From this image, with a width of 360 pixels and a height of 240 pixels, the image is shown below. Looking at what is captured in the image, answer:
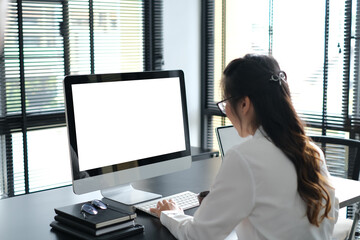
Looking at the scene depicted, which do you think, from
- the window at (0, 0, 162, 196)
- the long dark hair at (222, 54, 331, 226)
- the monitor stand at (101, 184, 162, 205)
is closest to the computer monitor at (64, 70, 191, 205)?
the monitor stand at (101, 184, 162, 205)

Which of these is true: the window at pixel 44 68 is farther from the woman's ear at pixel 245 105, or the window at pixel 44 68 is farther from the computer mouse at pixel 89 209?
the woman's ear at pixel 245 105

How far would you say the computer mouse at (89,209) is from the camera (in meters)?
1.77

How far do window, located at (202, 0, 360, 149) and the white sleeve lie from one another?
1938mm

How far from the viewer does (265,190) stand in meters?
1.48

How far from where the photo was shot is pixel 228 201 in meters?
1.48

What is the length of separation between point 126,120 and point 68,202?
39 cm

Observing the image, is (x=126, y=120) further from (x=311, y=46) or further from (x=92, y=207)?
(x=311, y=46)

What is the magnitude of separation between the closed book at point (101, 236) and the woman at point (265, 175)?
0.21 meters

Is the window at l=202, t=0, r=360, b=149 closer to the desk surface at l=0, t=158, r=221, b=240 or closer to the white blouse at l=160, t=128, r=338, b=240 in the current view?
the desk surface at l=0, t=158, r=221, b=240

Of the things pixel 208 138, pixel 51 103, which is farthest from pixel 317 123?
pixel 51 103

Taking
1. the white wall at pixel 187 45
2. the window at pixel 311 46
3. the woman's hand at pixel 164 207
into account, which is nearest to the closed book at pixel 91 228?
the woman's hand at pixel 164 207

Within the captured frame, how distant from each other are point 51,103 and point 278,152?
8.08 ft

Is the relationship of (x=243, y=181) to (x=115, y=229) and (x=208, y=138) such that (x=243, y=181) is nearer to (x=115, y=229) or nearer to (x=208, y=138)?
(x=115, y=229)

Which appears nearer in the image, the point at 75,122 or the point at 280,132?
the point at 280,132
